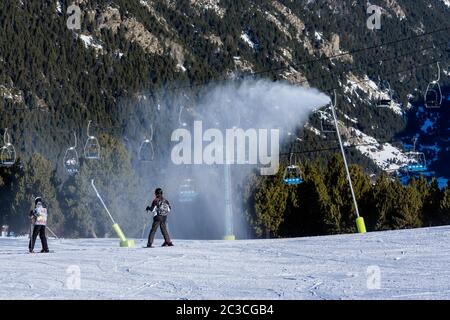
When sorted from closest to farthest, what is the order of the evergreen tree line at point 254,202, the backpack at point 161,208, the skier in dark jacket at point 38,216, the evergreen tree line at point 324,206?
the backpack at point 161,208 → the skier in dark jacket at point 38,216 → the evergreen tree line at point 324,206 → the evergreen tree line at point 254,202

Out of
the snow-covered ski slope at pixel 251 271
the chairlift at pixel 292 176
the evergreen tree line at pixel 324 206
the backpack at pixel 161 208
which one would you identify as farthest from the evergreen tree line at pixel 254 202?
the snow-covered ski slope at pixel 251 271

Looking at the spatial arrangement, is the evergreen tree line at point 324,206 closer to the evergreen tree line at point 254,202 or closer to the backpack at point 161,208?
the evergreen tree line at point 254,202

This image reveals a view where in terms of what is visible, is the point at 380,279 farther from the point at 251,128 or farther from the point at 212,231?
the point at 251,128

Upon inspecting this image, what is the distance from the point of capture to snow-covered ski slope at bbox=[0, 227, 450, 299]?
18.0 m

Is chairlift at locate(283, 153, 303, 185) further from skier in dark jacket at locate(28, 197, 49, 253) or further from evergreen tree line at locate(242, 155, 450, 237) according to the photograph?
skier in dark jacket at locate(28, 197, 49, 253)

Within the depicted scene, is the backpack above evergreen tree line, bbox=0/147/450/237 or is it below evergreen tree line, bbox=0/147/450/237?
below

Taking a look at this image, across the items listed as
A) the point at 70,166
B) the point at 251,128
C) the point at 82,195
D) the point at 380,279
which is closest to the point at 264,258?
the point at 380,279

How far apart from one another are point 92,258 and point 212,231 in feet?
261

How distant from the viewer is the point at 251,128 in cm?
17962

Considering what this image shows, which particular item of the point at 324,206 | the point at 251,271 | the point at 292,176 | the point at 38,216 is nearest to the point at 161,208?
the point at 38,216

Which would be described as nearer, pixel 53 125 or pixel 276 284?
pixel 276 284

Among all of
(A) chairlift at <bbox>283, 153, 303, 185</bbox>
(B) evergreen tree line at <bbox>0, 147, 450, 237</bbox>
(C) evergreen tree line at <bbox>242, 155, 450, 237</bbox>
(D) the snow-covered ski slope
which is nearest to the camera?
(D) the snow-covered ski slope

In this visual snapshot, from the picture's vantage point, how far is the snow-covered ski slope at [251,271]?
708 inches

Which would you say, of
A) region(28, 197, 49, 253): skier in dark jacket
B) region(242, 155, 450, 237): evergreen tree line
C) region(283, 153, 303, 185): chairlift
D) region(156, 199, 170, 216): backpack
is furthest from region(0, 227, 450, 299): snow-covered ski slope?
region(242, 155, 450, 237): evergreen tree line
